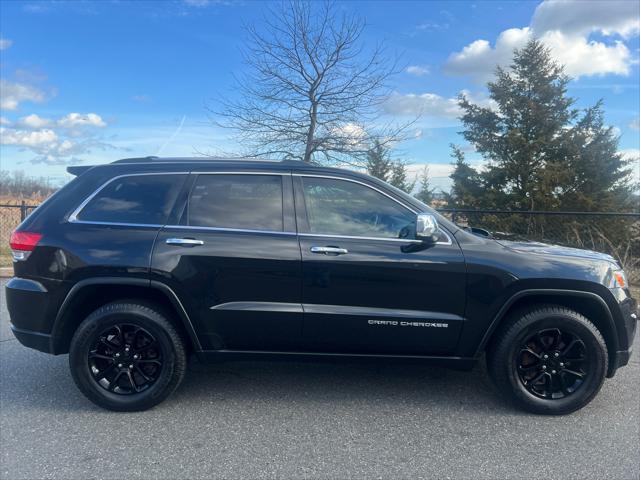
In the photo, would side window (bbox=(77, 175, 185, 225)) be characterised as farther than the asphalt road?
Yes

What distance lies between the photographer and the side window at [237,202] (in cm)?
351

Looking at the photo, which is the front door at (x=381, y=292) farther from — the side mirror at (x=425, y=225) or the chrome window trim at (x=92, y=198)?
the chrome window trim at (x=92, y=198)

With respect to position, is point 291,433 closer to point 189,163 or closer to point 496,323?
point 496,323

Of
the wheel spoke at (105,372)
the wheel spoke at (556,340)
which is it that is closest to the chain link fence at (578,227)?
the wheel spoke at (556,340)

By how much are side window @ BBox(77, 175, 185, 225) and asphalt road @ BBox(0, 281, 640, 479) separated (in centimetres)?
143

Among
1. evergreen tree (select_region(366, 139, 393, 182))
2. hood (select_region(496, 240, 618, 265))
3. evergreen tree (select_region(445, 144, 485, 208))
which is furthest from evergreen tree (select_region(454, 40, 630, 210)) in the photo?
hood (select_region(496, 240, 618, 265))

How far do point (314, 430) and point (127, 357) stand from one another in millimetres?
1476

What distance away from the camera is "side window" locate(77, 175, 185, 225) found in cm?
353

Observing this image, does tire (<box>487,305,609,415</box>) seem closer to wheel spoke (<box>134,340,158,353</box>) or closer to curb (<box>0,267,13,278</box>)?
wheel spoke (<box>134,340,158,353</box>)

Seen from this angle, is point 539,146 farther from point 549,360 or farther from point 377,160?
point 549,360

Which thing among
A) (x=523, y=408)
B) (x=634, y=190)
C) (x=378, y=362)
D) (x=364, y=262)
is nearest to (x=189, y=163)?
(x=364, y=262)

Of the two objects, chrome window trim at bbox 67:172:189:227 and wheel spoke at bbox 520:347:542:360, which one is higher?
chrome window trim at bbox 67:172:189:227

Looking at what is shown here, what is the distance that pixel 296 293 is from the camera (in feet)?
11.1

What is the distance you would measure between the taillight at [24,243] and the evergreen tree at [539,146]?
1887 cm
